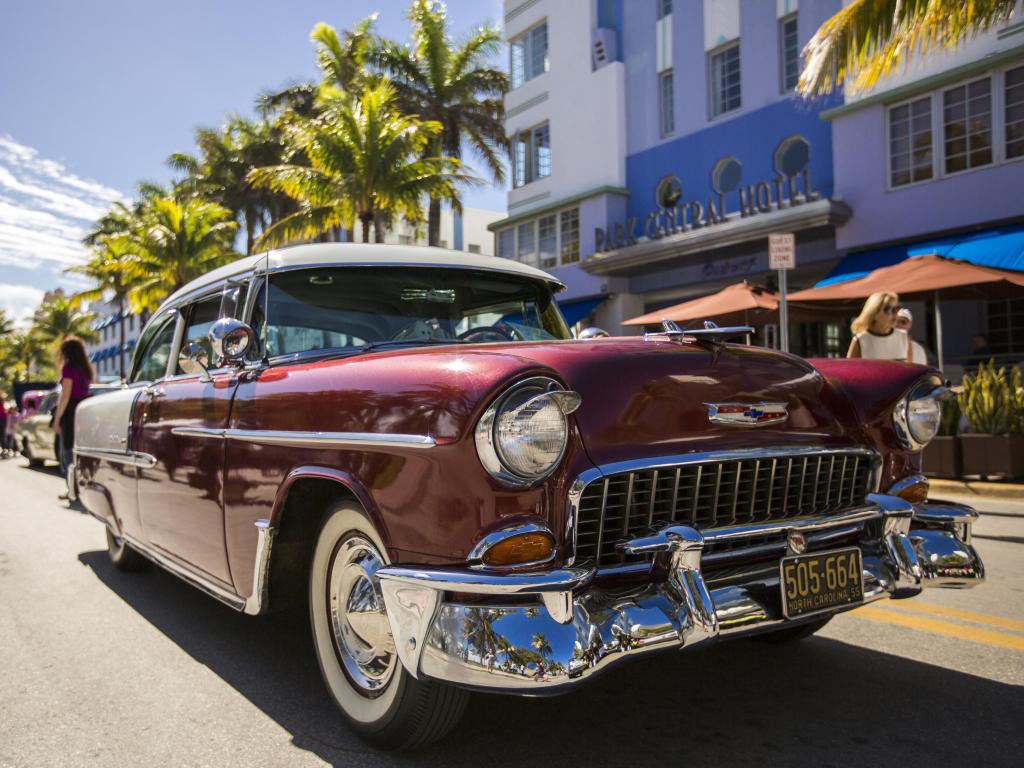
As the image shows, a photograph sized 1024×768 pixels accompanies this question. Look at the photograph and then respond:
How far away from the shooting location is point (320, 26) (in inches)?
770

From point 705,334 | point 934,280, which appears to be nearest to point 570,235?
point 934,280

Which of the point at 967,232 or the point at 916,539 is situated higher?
the point at 967,232

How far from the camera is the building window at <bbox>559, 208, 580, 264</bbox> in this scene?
20.2 meters

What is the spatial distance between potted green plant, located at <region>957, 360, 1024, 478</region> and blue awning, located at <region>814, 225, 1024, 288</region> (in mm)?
2859

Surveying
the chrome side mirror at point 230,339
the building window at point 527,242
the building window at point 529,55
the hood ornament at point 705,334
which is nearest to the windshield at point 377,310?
the chrome side mirror at point 230,339

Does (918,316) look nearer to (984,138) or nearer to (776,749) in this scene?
(984,138)

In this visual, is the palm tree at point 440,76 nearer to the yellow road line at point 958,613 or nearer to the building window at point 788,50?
the building window at point 788,50

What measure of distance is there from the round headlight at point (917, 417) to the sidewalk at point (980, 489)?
5.28 metres

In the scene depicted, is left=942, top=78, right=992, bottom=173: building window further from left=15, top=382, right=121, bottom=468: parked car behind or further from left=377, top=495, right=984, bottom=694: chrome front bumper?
left=15, top=382, right=121, bottom=468: parked car behind

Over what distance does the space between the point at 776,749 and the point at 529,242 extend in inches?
791

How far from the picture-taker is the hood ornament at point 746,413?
7.88ft

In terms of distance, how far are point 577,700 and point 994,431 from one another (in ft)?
24.0

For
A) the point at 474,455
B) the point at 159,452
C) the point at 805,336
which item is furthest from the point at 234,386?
the point at 805,336

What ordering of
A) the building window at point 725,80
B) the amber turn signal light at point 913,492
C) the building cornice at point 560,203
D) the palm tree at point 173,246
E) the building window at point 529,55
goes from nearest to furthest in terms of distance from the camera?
1. the amber turn signal light at point 913,492
2. the building window at point 725,80
3. the building cornice at point 560,203
4. the building window at point 529,55
5. the palm tree at point 173,246
